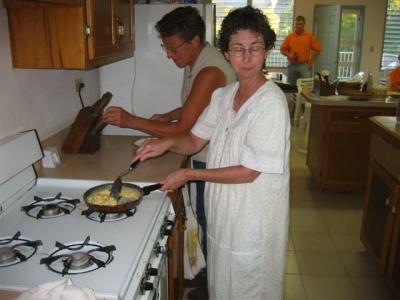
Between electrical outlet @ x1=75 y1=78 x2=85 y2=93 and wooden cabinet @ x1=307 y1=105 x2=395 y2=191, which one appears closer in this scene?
electrical outlet @ x1=75 y1=78 x2=85 y2=93

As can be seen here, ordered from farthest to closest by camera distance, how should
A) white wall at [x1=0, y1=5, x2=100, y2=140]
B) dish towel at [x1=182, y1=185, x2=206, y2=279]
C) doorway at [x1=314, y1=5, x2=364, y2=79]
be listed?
doorway at [x1=314, y1=5, x2=364, y2=79] → dish towel at [x1=182, y1=185, x2=206, y2=279] → white wall at [x1=0, y1=5, x2=100, y2=140]

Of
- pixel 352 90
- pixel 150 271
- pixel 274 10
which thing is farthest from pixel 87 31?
pixel 274 10

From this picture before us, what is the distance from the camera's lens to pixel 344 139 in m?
3.78

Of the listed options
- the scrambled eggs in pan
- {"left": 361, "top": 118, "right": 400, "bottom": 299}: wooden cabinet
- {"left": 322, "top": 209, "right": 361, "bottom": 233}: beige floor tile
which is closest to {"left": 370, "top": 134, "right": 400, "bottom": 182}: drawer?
{"left": 361, "top": 118, "right": 400, "bottom": 299}: wooden cabinet

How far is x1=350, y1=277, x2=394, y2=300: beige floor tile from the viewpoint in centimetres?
246

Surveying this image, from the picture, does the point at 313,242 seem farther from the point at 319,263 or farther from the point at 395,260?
the point at 395,260

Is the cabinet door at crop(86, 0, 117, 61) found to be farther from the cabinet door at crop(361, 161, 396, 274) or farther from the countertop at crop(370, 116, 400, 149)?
the cabinet door at crop(361, 161, 396, 274)

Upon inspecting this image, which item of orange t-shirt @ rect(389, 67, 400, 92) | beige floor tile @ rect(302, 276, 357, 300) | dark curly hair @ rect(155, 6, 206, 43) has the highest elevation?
dark curly hair @ rect(155, 6, 206, 43)

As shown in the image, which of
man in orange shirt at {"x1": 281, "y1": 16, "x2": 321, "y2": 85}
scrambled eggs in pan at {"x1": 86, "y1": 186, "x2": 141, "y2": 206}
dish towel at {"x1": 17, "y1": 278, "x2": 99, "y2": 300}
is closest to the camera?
dish towel at {"x1": 17, "y1": 278, "x2": 99, "y2": 300}

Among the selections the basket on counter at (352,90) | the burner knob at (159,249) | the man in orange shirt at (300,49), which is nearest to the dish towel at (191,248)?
the burner knob at (159,249)

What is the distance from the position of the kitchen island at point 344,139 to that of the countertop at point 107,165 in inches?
79.2

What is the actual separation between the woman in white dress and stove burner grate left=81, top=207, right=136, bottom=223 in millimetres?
181

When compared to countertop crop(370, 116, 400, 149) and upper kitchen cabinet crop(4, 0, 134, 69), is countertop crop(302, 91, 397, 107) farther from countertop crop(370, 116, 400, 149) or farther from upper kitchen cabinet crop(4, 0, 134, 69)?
upper kitchen cabinet crop(4, 0, 134, 69)

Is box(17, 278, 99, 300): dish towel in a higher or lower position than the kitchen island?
higher
